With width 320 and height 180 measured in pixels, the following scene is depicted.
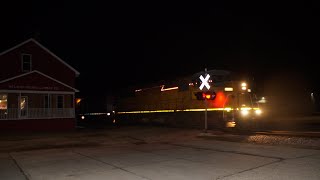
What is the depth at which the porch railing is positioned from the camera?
91.1 feet

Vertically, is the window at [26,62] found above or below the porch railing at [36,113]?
above

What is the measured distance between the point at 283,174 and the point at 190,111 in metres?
19.3

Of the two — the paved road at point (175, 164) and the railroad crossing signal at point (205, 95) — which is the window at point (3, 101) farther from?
the railroad crossing signal at point (205, 95)

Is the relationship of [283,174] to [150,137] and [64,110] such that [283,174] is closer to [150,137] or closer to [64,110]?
[150,137]

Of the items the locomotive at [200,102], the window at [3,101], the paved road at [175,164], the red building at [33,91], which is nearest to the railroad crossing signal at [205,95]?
the locomotive at [200,102]

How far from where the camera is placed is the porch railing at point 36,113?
91.1 ft

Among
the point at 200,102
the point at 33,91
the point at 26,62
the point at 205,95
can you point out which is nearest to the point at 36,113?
the point at 33,91

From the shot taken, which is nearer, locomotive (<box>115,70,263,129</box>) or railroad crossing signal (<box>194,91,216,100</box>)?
railroad crossing signal (<box>194,91,216,100</box>)

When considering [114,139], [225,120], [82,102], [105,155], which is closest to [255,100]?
[225,120]

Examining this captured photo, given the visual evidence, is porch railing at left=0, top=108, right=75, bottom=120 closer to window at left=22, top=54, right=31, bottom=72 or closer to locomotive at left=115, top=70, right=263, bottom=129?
window at left=22, top=54, right=31, bottom=72

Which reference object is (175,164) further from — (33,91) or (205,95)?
(33,91)

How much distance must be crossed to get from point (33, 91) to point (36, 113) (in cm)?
190

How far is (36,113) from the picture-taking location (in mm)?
29172

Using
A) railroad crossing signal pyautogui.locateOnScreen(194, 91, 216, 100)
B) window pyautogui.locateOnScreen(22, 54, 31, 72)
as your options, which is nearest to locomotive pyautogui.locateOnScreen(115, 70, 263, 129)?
railroad crossing signal pyautogui.locateOnScreen(194, 91, 216, 100)
